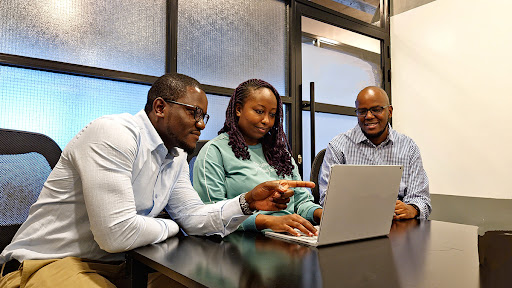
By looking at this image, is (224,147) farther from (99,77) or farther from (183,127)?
(99,77)

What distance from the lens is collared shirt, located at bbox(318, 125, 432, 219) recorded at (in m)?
1.77

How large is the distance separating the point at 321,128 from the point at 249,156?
5.57 ft

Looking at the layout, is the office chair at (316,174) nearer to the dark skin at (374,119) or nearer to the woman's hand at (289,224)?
the dark skin at (374,119)

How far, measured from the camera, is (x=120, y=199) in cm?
96

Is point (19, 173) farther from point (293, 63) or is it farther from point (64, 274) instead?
point (293, 63)

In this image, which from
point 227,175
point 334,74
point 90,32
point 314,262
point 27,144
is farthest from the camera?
point 334,74

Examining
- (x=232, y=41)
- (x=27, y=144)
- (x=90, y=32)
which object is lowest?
(x=27, y=144)

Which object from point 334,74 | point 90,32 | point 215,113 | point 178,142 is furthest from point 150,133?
point 334,74

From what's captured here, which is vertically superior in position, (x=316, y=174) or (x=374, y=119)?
(x=374, y=119)

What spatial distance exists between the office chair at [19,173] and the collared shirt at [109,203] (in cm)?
16

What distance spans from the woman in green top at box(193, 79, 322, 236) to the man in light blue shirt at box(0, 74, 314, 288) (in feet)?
0.37

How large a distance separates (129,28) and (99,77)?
352mm

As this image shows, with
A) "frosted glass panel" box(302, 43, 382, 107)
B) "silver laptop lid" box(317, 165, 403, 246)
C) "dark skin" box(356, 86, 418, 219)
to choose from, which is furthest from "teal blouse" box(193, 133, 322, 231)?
"frosted glass panel" box(302, 43, 382, 107)

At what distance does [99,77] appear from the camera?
1.96m
